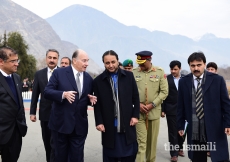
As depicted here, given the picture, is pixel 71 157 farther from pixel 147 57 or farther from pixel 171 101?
pixel 171 101

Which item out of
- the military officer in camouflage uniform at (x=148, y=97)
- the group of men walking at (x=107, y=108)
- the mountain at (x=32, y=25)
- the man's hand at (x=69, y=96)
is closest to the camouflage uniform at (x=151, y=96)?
the military officer in camouflage uniform at (x=148, y=97)

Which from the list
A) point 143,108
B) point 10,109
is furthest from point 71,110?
point 143,108

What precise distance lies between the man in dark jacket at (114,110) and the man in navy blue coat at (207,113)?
832 mm

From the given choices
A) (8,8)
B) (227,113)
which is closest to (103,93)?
(227,113)

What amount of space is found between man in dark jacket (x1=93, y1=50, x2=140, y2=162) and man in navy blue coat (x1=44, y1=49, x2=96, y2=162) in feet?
0.71

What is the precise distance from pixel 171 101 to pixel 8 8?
7784 inches

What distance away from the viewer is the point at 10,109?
3793 millimetres

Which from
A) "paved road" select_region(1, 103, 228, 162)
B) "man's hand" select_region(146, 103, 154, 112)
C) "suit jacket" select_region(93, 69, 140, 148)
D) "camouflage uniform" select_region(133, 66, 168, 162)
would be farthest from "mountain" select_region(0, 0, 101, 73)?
"suit jacket" select_region(93, 69, 140, 148)

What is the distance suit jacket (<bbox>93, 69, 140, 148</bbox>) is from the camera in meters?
4.01

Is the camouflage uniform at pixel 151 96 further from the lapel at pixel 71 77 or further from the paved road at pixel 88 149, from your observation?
the lapel at pixel 71 77

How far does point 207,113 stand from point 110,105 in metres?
1.33

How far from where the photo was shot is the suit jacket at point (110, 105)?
401 cm

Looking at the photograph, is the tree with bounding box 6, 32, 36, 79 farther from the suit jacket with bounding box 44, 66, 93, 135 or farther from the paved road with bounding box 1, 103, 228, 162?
the suit jacket with bounding box 44, 66, 93, 135

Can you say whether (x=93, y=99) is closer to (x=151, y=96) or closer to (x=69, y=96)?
(x=69, y=96)
